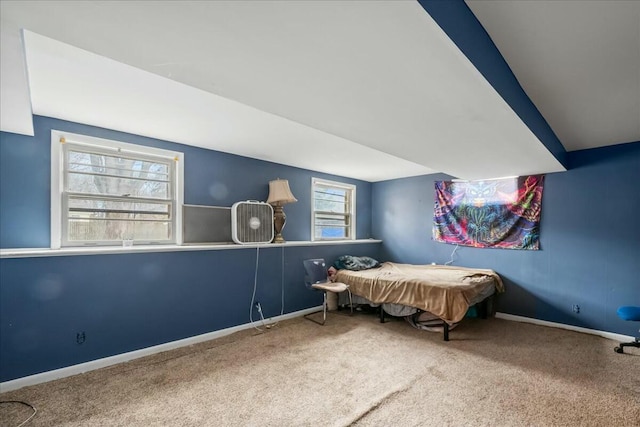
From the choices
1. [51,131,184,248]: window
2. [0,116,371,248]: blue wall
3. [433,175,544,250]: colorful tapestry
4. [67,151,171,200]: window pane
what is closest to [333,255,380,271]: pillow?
[0,116,371,248]: blue wall

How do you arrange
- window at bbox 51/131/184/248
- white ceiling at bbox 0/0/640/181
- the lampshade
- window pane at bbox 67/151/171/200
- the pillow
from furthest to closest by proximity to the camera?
1. the pillow
2. the lampshade
3. window pane at bbox 67/151/171/200
4. window at bbox 51/131/184/248
5. white ceiling at bbox 0/0/640/181

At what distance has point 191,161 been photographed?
10.9 ft

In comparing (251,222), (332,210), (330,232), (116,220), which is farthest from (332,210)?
(116,220)

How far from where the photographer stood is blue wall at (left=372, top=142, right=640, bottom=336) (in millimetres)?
3238

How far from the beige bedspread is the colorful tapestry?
476mm

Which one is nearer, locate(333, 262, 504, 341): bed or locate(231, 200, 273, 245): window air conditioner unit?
locate(333, 262, 504, 341): bed

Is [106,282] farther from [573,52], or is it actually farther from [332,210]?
[573,52]

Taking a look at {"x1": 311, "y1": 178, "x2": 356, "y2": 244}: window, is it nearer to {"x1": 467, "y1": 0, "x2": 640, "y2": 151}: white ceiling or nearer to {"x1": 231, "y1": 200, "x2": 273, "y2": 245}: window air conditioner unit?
{"x1": 231, "y1": 200, "x2": 273, "y2": 245}: window air conditioner unit

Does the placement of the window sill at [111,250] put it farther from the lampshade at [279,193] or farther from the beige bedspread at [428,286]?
the beige bedspread at [428,286]

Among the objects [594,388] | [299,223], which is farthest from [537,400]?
[299,223]

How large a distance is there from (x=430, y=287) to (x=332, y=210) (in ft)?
7.32

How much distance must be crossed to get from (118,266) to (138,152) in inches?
45.4

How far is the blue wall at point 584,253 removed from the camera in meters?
3.24

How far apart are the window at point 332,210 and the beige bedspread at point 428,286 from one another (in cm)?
90
